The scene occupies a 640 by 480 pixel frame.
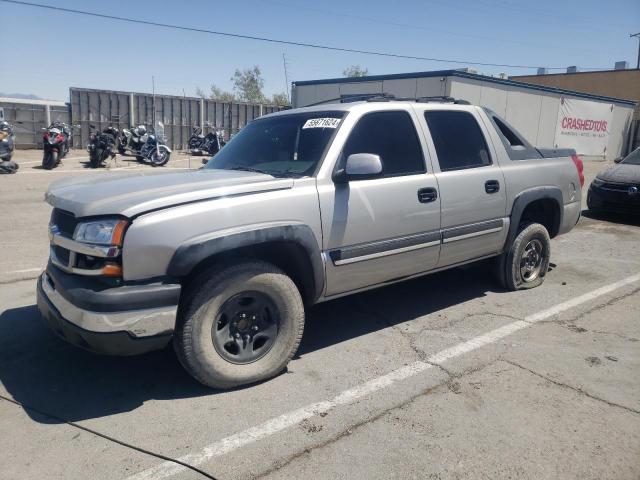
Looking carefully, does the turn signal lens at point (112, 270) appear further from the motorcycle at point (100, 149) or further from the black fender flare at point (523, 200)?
the motorcycle at point (100, 149)

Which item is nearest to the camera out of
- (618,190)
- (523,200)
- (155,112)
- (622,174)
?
(523,200)

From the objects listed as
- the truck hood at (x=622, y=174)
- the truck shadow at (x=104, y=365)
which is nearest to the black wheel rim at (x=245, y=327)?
the truck shadow at (x=104, y=365)

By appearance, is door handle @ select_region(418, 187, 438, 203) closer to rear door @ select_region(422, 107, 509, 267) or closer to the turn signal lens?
rear door @ select_region(422, 107, 509, 267)

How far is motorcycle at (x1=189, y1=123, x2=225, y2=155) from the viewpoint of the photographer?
20.9 meters

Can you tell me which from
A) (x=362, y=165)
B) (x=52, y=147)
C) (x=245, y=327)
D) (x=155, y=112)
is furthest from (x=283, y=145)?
(x=155, y=112)

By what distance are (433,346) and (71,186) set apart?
2.95 m

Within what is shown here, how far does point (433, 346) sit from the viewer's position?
4.12 metres

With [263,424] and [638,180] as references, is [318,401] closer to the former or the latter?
[263,424]

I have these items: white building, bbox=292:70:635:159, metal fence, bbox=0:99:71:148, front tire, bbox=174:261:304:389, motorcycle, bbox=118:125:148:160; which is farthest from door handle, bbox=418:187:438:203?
metal fence, bbox=0:99:71:148

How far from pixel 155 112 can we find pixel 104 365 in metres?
20.5

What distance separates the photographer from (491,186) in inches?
189

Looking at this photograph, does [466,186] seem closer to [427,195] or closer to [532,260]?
[427,195]

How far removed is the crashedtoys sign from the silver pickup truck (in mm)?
22090

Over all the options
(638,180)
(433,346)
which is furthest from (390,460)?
(638,180)
